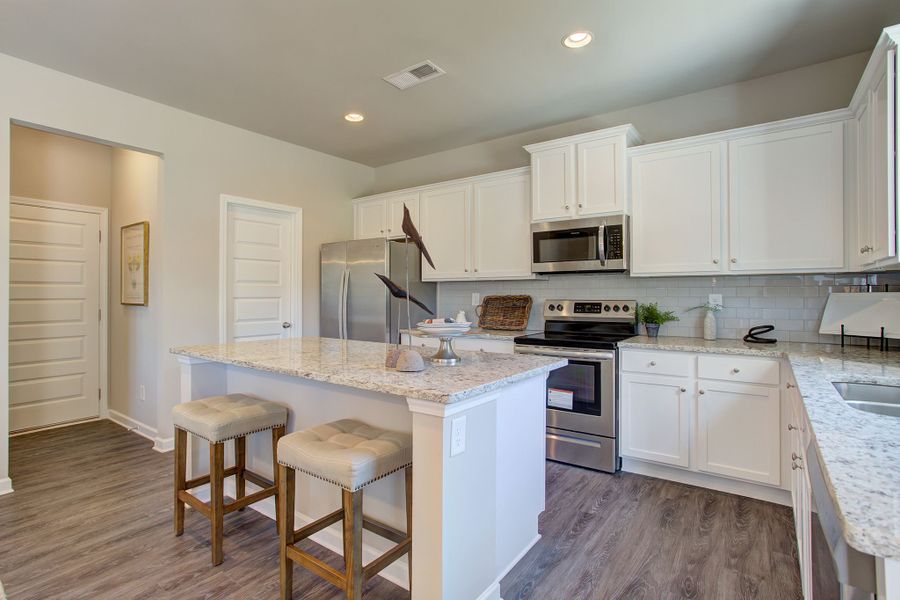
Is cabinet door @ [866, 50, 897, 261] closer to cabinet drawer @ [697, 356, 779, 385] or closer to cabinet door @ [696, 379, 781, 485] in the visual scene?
cabinet drawer @ [697, 356, 779, 385]

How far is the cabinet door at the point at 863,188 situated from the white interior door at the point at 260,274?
4192 mm

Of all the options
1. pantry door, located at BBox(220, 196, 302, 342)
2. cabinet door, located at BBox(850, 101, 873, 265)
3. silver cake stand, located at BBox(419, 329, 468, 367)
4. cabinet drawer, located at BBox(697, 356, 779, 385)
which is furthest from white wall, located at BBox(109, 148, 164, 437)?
cabinet door, located at BBox(850, 101, 873, 265)

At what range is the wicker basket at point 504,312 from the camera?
400 centimetres

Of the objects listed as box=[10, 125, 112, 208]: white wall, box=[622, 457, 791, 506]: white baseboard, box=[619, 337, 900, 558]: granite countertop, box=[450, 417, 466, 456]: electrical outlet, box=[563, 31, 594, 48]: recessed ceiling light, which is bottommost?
box=[622, 457, 791, 506]: white baseboard

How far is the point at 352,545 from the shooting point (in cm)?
154

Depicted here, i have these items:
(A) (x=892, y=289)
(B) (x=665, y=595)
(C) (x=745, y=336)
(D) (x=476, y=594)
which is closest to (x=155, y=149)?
(D) (x=476, y=594)

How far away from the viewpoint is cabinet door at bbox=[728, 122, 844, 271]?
2.59m

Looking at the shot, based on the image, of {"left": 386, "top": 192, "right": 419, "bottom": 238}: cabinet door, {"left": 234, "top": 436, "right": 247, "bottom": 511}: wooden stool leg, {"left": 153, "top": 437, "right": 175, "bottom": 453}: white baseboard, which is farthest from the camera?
{"left": 386, "top": 192, "right": 419, "bottom": 238}: cabinet door

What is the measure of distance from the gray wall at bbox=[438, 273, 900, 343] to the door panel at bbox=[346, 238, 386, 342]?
136 cm

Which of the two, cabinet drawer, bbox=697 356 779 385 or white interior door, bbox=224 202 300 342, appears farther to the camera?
white interior door, bbox=224 202 300 342

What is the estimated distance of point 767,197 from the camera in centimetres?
278

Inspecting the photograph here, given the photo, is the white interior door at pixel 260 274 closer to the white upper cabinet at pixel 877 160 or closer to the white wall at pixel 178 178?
the white wall at pixel 178 178

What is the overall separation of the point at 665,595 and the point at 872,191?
2.06 metres

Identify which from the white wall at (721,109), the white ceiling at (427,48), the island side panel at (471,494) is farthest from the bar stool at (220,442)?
the white wall at (721,109)
